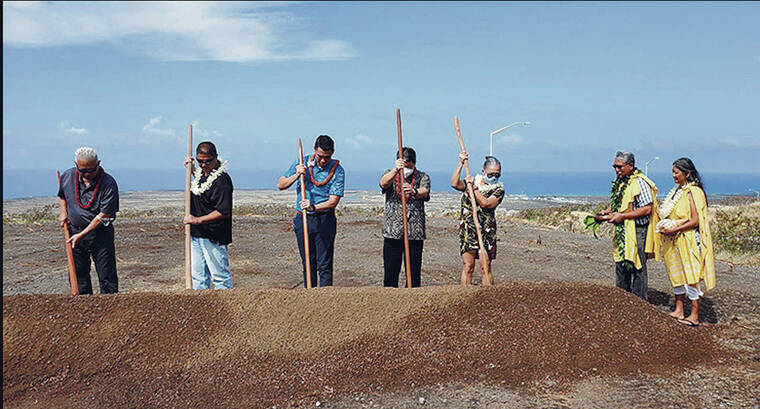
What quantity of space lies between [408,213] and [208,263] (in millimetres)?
2023

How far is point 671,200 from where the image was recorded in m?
5.66

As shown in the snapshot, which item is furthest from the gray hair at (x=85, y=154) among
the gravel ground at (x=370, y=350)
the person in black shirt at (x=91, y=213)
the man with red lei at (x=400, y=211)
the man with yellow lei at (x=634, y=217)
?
the man with yellow lei at (x=634, y=217)

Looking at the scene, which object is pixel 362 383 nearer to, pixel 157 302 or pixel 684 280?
pixel 157 302

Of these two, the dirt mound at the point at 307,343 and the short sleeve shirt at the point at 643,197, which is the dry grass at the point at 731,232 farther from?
the dirt mound at the point at 307,343

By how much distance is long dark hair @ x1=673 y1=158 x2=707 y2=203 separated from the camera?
5457 millimetres

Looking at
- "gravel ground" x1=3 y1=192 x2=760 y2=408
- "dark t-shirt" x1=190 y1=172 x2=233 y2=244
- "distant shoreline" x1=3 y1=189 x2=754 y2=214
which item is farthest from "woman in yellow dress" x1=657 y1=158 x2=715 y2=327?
"distant shoreline" x1=3 y1=189 x2=754 y2=214

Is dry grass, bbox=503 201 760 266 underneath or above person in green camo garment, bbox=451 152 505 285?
underneath

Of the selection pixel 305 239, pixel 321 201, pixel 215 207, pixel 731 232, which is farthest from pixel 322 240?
pixel 731 232

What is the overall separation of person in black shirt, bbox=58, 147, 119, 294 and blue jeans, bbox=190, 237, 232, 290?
0.77 metres

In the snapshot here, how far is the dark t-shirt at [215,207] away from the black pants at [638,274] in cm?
401

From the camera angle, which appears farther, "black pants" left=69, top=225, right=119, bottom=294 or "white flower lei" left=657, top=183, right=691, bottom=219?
"white flower lei" left=657, top=183, right=691, bottom=219

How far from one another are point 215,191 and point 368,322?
193 centimetres

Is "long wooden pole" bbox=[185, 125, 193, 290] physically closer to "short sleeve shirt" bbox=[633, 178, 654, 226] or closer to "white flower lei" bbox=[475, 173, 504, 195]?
"white flower lei" bbox=[475, 173, 504, 195]

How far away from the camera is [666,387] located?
4230 mm
